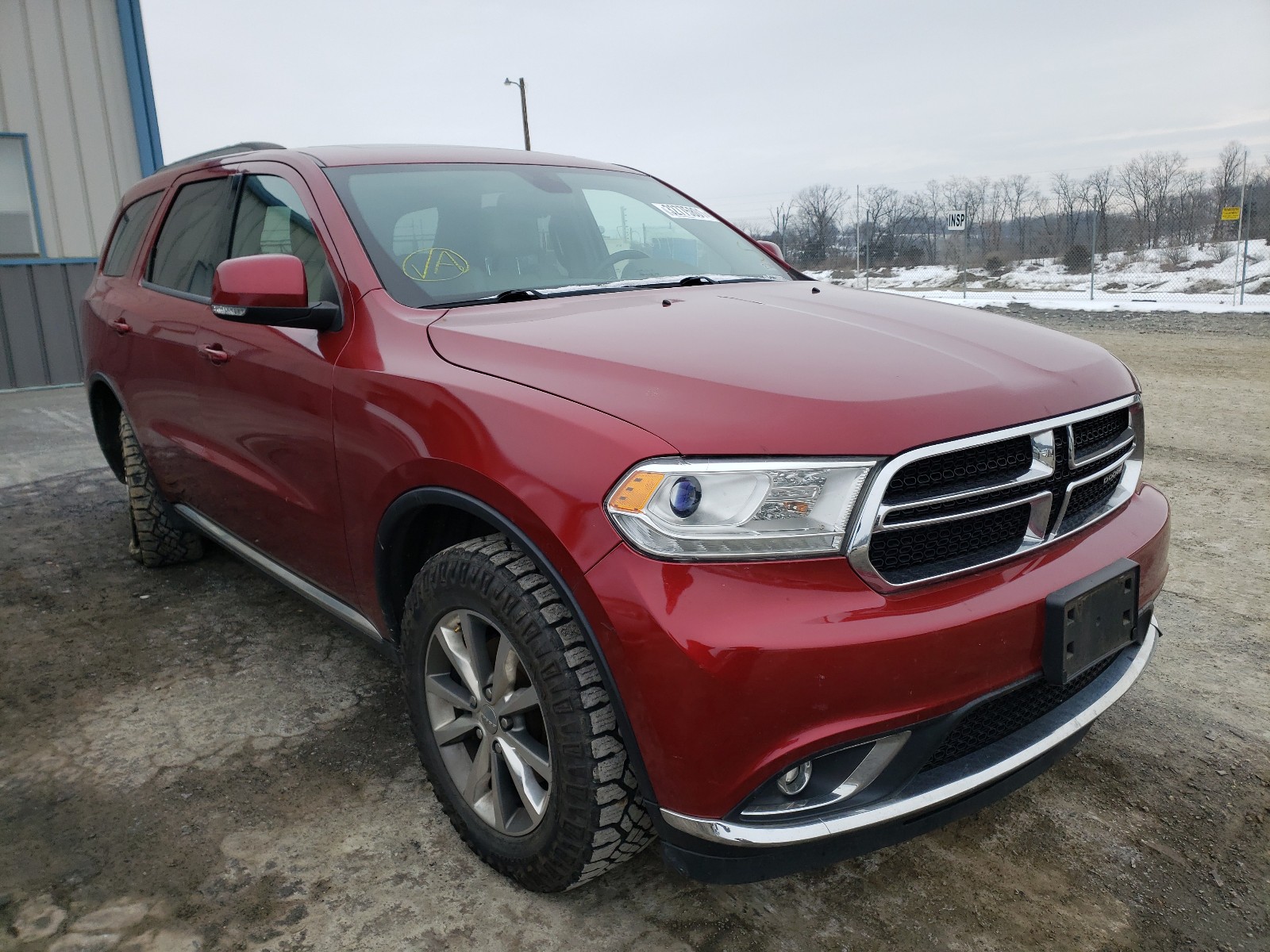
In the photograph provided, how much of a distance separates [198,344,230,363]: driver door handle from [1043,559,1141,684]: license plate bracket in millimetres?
2441

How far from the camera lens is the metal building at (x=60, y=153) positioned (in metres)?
9.51

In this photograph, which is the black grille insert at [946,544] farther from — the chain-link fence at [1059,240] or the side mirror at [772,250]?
the chain-link fence at [1059,240]

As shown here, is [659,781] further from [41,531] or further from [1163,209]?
[1163,209]

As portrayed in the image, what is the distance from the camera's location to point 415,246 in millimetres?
2564

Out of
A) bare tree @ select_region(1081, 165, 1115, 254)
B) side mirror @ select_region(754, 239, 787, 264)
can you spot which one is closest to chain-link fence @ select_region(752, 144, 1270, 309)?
bare tree @ select_region(1081, 165, 1115, 254)

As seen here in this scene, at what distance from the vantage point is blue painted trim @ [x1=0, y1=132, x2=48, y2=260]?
952 cm

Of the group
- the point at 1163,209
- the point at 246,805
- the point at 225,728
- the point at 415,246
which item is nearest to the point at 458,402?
the point at 415,246

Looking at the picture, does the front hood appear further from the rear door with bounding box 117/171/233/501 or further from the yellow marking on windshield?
the rear door with bounding box 117/171/233/501

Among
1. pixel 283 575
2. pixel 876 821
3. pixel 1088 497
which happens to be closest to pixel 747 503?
pixel 876 821

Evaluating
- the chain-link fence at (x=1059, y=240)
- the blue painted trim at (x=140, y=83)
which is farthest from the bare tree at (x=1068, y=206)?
the blue painted trim at (x=140, y=83)

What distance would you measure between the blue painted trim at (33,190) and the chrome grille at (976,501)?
10.8m

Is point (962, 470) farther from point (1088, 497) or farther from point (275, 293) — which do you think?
point (275, 293)

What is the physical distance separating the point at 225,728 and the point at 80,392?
883 cm

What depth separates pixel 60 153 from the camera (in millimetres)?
9766
